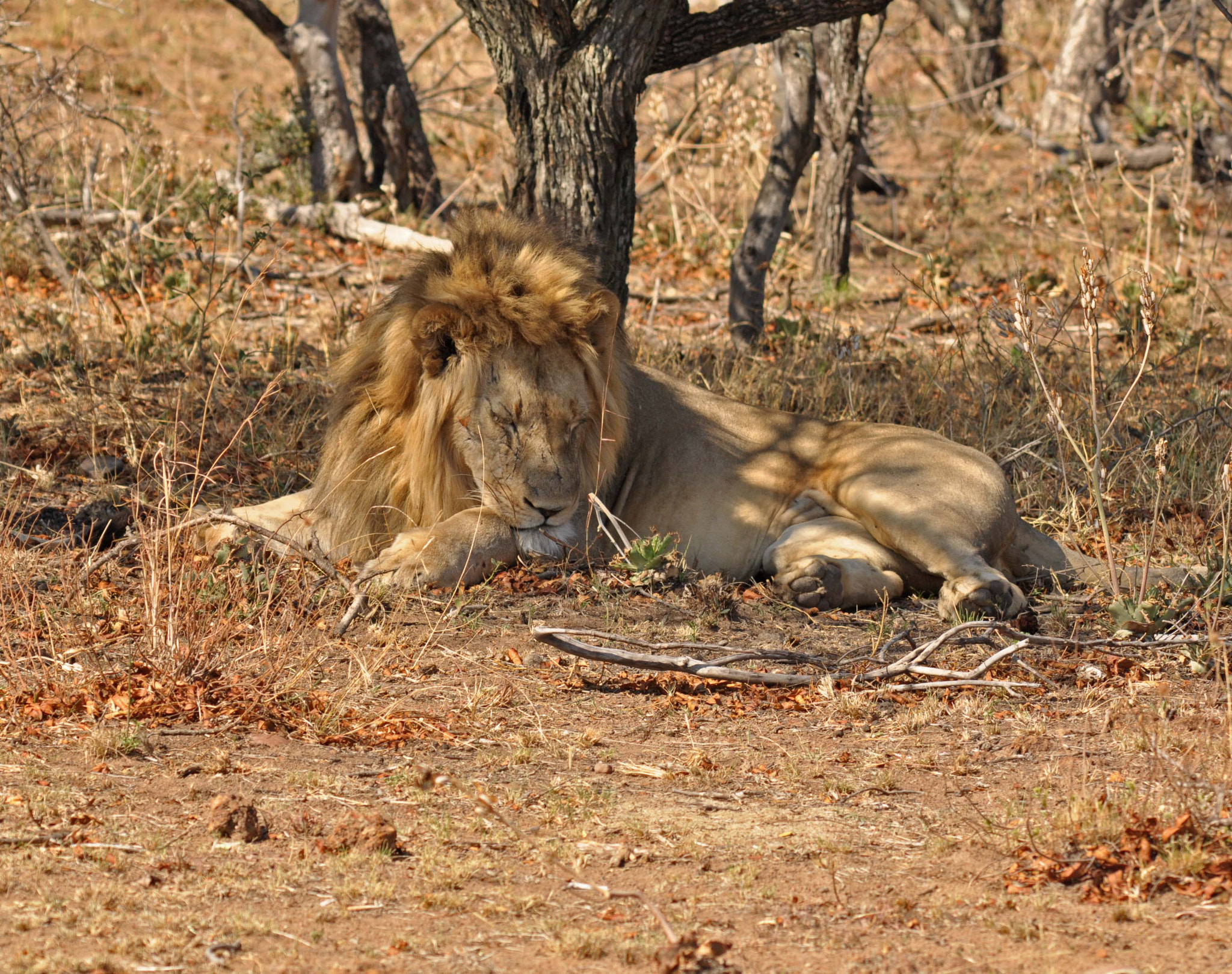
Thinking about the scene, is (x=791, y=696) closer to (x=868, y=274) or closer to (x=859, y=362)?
(x=859, y=362)

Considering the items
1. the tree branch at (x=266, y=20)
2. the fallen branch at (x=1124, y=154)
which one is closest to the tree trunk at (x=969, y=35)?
the fallen branch at (x=1124, y=154)

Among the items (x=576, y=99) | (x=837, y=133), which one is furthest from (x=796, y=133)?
(x=576, y=99)

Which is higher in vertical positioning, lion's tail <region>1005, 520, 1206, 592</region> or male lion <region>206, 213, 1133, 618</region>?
male lion <region>206, 213, 1133, 618</region>

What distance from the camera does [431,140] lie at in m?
13.5

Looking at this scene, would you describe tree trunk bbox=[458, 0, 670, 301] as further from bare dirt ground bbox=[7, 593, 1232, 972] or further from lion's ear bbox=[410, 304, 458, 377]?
bare dirt ground bbox=[7, 593, 1232, 972]

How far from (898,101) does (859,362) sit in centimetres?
1015

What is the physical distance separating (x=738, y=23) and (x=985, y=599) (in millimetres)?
3031

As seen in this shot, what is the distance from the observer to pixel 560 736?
3863 millimetres

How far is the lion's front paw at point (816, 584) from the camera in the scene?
5.05 m

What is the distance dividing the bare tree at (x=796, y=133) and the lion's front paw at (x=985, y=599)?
3.29 m

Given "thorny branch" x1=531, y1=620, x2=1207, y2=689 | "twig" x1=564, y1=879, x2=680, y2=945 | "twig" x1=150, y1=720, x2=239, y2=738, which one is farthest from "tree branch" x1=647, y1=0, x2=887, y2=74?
"twig" x1=564, y1=879, x2=680, y2=945

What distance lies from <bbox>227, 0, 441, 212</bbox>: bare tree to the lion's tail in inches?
273

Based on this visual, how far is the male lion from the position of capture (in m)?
4.75

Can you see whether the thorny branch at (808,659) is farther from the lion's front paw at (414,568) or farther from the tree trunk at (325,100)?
the tree trunk at (325,100)
